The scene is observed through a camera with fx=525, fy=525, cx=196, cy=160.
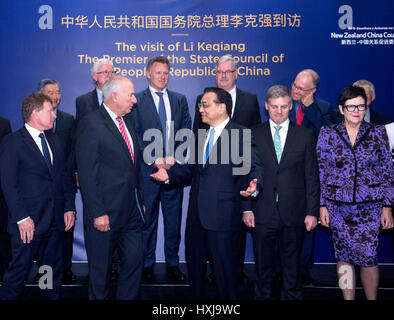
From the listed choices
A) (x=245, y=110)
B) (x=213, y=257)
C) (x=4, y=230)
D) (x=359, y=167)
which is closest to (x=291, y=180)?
(x=359, y=167)

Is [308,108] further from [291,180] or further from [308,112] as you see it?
[291,180]

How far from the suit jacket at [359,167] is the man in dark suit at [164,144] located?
1500mm

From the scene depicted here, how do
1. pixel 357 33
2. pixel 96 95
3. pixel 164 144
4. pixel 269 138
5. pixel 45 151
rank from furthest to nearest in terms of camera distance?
pixel 357 33 < pixel 96 95 < pixel 164 144 < pixel 269 138 < pixel 45 151

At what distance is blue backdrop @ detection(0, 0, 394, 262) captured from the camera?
563cm

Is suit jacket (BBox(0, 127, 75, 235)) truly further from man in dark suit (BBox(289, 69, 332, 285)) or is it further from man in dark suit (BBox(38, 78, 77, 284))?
man in dark suit (BBox(289, 69, 332, 285))

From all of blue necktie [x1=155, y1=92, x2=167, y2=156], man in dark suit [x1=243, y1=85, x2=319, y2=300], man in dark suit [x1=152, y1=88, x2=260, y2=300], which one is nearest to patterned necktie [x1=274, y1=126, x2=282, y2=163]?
man in dark suit [x1=243, y1=85, x2=319, y2=300]

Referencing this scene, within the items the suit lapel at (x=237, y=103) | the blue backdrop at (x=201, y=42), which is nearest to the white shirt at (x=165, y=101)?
the suit lapel at (x=237, y=103)

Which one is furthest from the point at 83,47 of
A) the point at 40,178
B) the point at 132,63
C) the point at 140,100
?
the point at 40,178

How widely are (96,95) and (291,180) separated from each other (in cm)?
218

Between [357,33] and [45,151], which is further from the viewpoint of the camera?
[357,33]

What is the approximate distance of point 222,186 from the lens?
3650mm

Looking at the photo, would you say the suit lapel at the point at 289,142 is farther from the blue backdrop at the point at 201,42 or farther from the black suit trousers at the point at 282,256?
the blue backdrop at the point at 201,42

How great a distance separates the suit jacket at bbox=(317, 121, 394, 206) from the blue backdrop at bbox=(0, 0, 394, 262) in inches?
73.8
